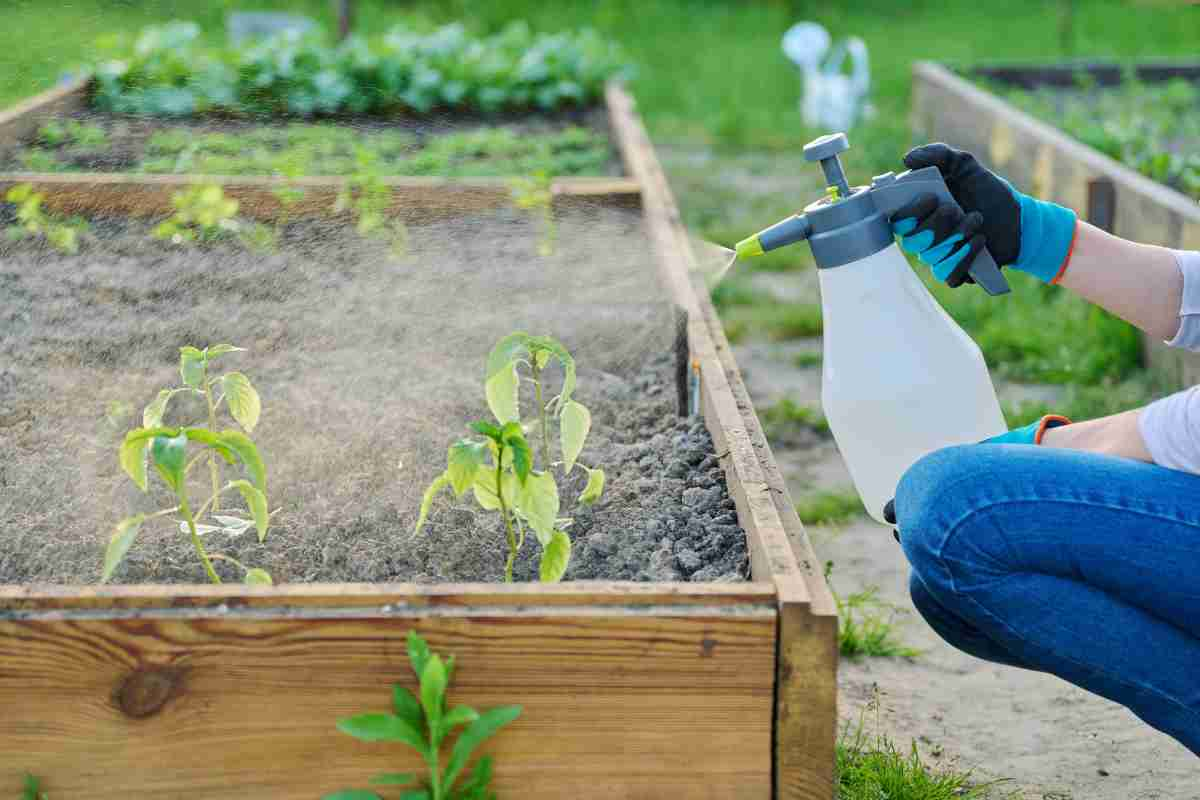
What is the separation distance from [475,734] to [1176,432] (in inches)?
35.2

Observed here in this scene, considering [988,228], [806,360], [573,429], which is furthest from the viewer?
[806,360]

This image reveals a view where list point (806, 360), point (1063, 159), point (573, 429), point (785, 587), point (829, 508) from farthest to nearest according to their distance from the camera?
point (1063, 159) → point (806, 360) → point (829, 508) → point (573, 429) → point (785, 587)

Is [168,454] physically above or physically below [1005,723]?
above

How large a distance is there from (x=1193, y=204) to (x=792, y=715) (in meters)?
2.41

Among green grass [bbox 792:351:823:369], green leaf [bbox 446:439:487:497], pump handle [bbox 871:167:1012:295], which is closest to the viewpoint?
green leaf [bbox 446:439:487:497]

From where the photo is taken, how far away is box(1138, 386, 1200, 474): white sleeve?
1.57 m

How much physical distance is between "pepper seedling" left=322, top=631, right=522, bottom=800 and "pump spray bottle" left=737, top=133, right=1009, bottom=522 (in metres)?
0.67

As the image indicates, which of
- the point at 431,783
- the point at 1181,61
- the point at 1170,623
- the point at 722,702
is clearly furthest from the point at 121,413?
the point at 1181,61

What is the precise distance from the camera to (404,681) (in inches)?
57.1

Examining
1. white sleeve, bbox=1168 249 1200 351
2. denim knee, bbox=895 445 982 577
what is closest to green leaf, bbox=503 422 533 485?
denim knee, bbox=895 445 982 577

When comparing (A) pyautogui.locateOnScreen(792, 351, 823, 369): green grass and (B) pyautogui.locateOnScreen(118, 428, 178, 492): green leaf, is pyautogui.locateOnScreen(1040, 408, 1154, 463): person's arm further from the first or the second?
(A) pyautogui.locateOnScreen(792, 351, 823, 369): green grass

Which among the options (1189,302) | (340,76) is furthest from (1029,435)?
(340,76)

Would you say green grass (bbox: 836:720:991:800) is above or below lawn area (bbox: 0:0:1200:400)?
below

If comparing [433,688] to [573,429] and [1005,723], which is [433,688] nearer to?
[573,429]
